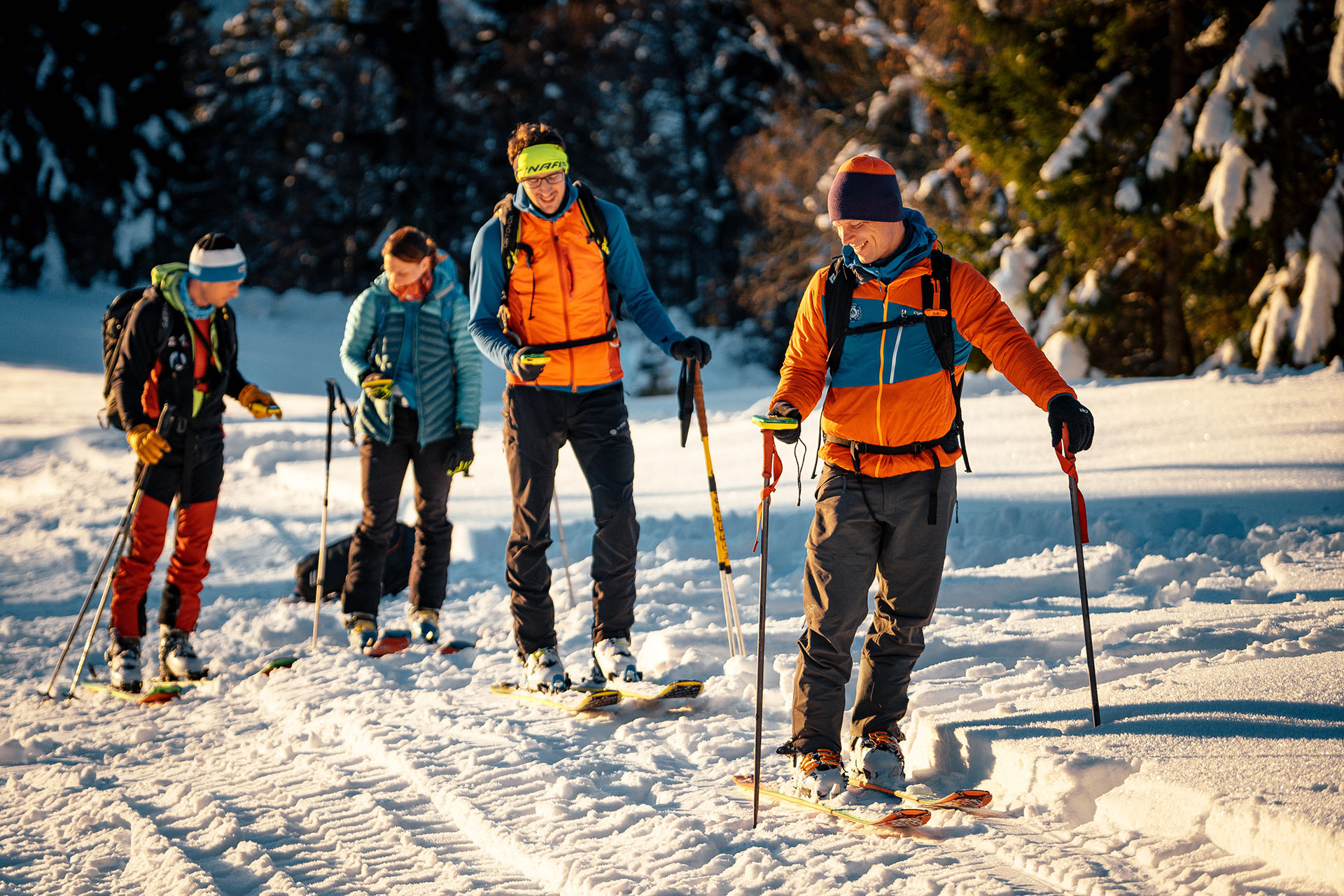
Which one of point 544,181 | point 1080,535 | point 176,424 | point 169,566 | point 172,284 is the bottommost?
point 169,566

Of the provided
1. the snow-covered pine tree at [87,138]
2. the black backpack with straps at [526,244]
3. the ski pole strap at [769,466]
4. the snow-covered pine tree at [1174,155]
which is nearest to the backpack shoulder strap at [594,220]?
the black backpack with straps at [526,244]

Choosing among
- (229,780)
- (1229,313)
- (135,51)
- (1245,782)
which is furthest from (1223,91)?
(135,51)

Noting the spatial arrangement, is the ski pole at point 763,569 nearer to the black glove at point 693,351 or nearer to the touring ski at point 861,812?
the touring ski at point 861,812

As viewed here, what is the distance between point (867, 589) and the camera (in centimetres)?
341

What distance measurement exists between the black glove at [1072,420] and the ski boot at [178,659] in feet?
14.4

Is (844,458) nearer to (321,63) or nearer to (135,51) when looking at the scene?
(321,63)

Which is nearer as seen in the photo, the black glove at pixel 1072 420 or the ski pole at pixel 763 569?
the black glove at pixel 1072 420

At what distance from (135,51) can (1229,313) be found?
2908cm

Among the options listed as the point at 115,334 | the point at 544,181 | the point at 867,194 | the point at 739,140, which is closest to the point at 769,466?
the point at 867,194

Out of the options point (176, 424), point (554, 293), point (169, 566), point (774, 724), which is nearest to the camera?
point (774, 724)

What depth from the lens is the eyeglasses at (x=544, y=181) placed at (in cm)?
441

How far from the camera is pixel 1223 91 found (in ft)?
37.1

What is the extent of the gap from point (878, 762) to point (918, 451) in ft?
3.39

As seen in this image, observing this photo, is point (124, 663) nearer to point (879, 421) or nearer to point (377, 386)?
point (377, 386)
